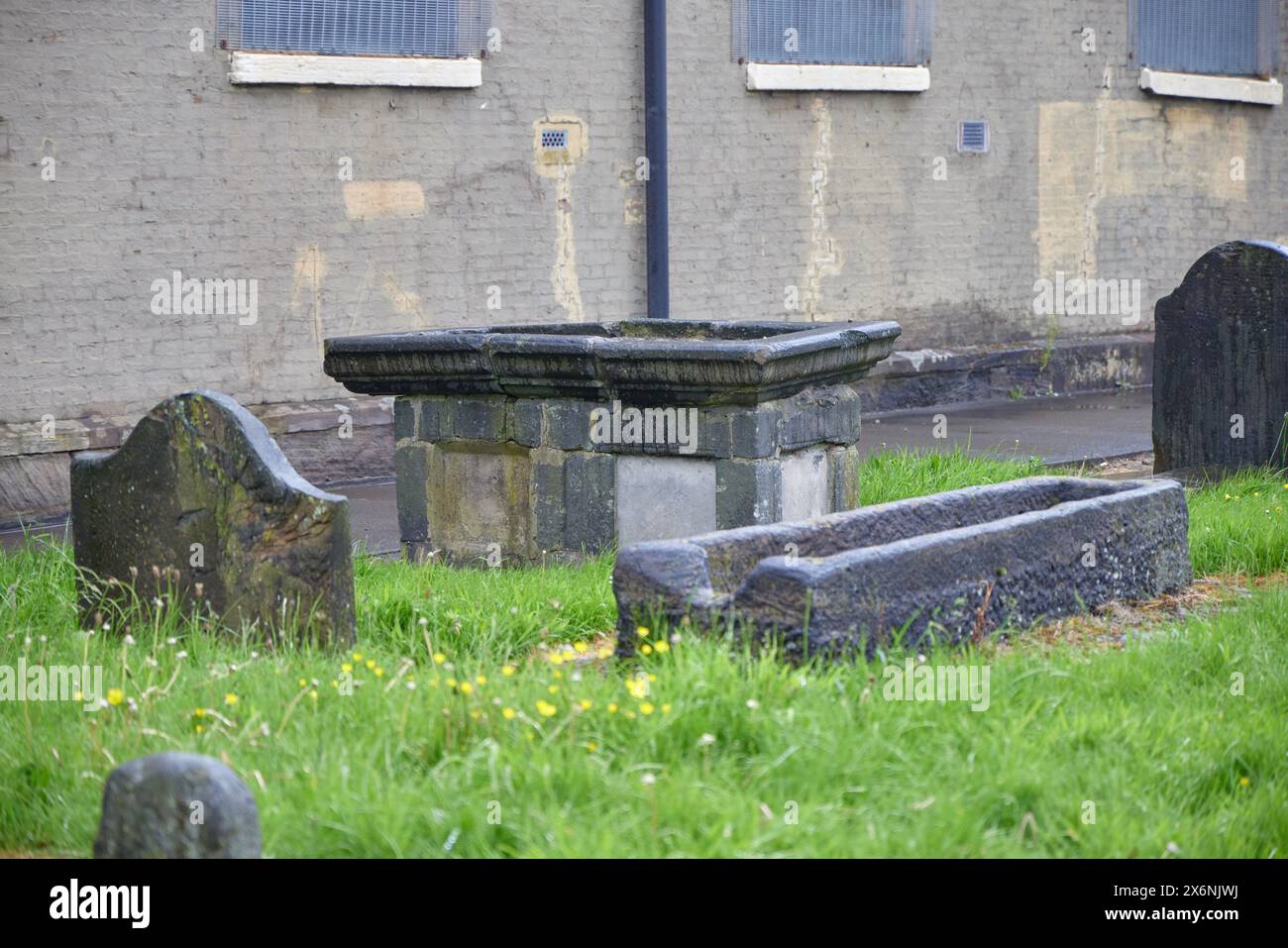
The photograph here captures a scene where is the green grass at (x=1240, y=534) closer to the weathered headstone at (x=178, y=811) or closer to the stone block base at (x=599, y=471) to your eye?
the stone block base at (x=599, y=471)

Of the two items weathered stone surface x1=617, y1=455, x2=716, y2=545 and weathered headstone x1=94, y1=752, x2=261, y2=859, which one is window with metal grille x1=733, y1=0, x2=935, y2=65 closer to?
weathered stone surface x1=617, y1=455, x2=716, y2=545

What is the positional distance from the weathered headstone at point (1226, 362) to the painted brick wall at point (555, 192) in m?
4.10

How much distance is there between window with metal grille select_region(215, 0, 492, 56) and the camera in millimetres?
9930

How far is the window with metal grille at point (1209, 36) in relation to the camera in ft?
49.3

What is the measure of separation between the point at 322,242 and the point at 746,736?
6.93 metres

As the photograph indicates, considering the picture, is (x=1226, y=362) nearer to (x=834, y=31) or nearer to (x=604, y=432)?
(x=604, y=432)

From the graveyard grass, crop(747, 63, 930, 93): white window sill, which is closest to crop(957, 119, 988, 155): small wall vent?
crop(747, 63, 930, 93): white window sill

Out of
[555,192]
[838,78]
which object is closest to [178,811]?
[555,192]

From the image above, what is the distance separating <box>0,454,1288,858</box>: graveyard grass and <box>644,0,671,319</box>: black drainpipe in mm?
6612

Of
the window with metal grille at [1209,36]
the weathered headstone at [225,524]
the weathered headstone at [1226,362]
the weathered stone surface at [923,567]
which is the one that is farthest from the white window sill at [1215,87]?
the weathered headstone at [225,524]

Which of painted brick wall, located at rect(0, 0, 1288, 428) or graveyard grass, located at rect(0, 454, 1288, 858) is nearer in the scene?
graveyard grass, located at rect(0, 454, 1288, 858)

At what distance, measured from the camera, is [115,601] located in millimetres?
5438

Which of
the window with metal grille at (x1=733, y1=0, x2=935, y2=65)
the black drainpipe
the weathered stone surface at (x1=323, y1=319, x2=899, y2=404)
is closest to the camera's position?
the weathered stone surface at (x1=323, y1=319, x2=899, y2=404)
